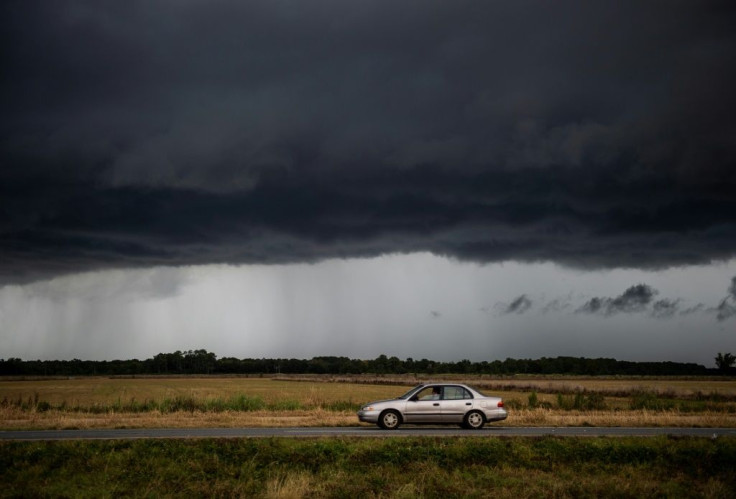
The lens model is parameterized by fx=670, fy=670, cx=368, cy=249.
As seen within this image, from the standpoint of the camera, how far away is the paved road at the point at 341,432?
83.0 ft

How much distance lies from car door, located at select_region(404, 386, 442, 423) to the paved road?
55 cm

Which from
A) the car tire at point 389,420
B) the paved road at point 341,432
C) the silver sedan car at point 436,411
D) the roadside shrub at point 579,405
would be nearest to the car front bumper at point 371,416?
the silver sedan car at point 436,411

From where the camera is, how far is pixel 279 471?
66.7ft

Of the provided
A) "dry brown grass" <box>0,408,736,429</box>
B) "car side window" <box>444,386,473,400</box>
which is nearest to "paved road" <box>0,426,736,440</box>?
"car side window" <box>444,386,473,400</box>

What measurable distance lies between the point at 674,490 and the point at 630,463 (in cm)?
241

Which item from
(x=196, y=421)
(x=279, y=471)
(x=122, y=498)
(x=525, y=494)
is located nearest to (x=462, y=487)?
(x=525, y=494)

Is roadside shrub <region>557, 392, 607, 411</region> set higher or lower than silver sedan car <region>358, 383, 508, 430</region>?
lower

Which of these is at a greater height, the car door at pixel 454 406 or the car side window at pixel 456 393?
the car side window at pixel 456 393

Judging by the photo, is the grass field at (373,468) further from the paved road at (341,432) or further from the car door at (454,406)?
the car door at (454,406)

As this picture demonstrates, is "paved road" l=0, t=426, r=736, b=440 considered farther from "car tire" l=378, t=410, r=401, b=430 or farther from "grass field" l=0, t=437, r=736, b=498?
"grass field" l=0, t=437, r=736, b=498

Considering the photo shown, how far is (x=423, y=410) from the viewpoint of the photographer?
92.7 feet

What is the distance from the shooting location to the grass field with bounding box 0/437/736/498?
18891 millimetres

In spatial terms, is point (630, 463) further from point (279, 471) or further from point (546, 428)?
point (279, 471)

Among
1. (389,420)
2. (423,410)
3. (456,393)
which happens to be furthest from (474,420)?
(389,420)
